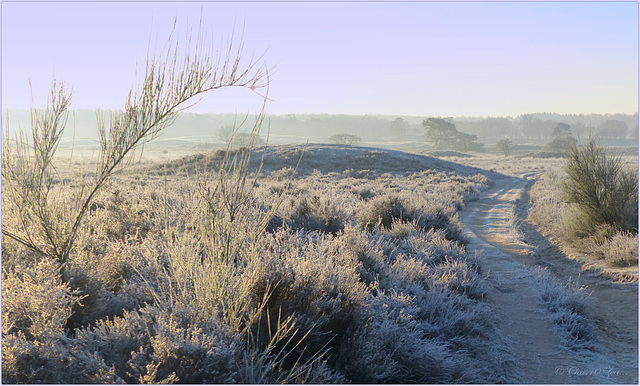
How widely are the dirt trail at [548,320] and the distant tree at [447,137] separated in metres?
80.7

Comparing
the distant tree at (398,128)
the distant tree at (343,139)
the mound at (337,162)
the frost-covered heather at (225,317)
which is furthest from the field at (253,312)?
the distant tree at (398,128)

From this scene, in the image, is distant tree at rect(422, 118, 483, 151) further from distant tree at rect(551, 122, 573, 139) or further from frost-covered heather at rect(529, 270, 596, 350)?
frost-covered heather at rect(529, 270, 596, 350)

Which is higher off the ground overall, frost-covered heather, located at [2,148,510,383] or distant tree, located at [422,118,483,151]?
distant tree, located at [422,118,483,151]

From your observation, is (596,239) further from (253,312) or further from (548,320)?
(253,312)

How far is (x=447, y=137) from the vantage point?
301 feet

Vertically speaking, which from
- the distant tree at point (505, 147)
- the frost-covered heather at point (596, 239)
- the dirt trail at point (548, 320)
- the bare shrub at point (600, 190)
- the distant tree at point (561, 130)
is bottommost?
the dirt trail at point (548, 320)

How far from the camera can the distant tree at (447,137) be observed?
296ft

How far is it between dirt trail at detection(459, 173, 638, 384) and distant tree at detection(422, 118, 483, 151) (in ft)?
265

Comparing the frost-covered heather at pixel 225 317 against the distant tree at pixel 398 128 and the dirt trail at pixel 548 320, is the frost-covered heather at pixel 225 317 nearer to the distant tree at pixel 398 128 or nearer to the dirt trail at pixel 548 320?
the dirt trail at pixel 548 320

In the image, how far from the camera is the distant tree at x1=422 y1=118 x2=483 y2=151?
90125 millimetres

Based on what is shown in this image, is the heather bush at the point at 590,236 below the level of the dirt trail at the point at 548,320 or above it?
above

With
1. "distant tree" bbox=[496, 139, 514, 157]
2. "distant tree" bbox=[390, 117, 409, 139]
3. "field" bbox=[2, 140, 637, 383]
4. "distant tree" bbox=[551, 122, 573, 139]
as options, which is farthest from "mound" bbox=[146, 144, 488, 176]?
"distant tree" bbox=[390, 117, 409, 139]

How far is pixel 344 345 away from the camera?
13.3 feet

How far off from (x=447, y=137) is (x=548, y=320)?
89.3 meters
